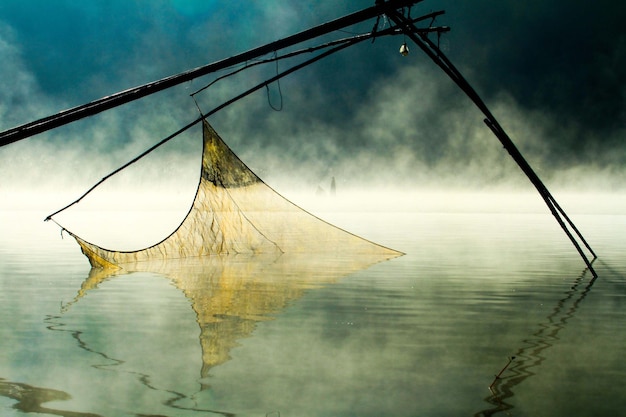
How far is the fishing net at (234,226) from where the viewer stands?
11.4 m

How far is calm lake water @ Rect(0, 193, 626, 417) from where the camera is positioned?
3705mm

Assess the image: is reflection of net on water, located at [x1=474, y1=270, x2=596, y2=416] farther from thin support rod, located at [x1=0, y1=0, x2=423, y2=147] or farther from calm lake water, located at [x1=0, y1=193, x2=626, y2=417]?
thin support rod, located at [x1=0, y1=0, x2=423, y2=147]

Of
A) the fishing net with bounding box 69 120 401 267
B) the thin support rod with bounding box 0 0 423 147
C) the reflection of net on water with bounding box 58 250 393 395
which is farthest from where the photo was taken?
the fishing net with bounding box 69 120 401 267

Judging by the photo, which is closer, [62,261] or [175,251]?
[175,251]

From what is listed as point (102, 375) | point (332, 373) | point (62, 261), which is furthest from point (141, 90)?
point (62, 261)

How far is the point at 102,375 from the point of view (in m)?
4.22

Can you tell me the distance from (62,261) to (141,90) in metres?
7.63

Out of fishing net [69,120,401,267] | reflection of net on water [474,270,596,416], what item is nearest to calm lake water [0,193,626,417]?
reflection of net on water [474,270,596,416]

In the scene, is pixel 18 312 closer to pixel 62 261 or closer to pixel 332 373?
pixel 332 373

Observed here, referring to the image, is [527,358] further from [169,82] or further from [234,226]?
[234,226]

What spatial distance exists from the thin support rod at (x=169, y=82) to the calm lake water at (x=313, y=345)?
1.80 meters

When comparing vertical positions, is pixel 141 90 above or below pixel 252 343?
above

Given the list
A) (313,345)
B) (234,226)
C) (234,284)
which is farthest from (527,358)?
(234,226)

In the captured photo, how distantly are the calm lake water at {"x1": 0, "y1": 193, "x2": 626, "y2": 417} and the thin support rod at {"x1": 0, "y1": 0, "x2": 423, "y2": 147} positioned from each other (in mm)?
1796
